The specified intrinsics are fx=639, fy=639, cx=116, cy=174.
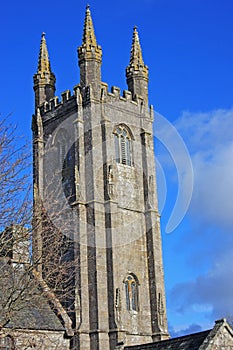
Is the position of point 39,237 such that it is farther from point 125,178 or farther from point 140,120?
point 140,120

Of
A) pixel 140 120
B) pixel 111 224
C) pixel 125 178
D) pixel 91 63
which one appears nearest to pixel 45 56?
pixel 91 63

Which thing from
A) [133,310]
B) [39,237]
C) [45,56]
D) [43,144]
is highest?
[45,56]

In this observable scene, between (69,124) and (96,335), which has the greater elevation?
(69,124)

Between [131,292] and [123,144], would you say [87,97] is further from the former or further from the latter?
[131,292]

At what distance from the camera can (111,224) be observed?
129 ft

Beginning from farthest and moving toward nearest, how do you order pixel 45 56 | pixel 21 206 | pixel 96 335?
1. pixel 45 56
2. pixel 96 335
3. pixel 21 206

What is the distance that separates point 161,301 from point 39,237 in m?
22.5

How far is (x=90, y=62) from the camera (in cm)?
4262

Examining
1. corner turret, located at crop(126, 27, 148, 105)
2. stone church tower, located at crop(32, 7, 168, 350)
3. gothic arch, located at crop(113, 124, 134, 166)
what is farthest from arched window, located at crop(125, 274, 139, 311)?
corner turret, located at crop(126, 27, 148, 105)

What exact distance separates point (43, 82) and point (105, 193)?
11019mm

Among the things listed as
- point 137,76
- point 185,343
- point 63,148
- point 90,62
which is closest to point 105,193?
point 63,148

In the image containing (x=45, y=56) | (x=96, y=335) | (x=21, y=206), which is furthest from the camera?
(x=45, y=56)

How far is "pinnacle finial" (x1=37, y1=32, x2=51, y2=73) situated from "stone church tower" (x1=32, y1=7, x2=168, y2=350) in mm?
186

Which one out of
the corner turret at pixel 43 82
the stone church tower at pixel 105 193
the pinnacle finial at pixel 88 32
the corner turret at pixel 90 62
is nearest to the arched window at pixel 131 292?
the stone church tower at pixel 105 193
